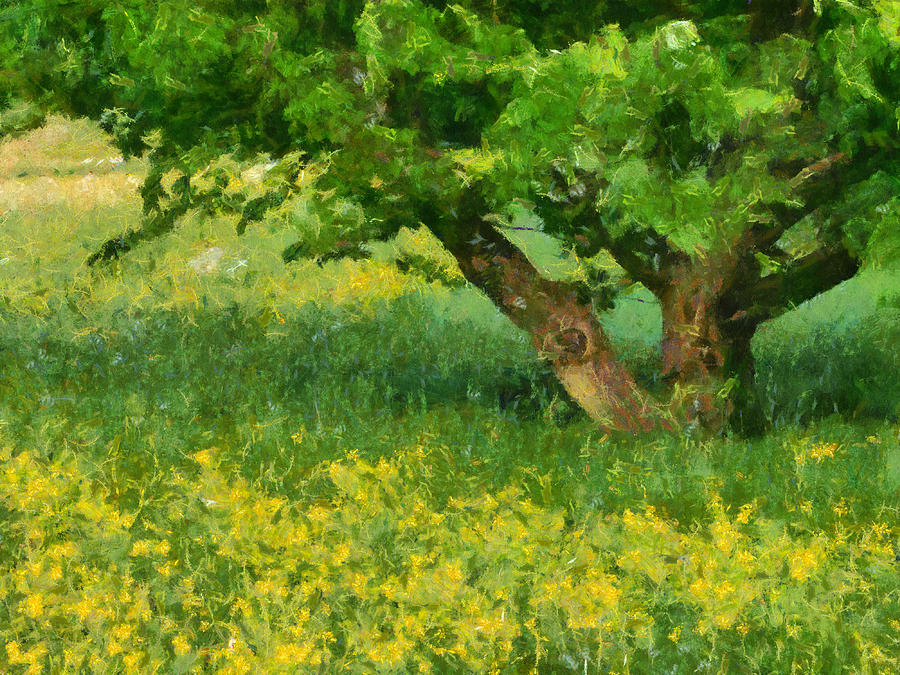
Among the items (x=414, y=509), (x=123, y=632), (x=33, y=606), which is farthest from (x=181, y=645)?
(x=414, y=509)

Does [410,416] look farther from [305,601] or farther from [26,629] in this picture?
[26,629]

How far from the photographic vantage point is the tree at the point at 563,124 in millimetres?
5145

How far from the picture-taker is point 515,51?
5621 mm

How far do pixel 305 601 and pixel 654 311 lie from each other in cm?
786

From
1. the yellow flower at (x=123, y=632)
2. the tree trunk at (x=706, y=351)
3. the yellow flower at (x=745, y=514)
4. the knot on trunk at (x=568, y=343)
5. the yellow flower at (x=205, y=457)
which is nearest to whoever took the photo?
the yellow flower at (x=123, y=632)

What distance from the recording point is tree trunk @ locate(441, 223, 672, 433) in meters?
8.07

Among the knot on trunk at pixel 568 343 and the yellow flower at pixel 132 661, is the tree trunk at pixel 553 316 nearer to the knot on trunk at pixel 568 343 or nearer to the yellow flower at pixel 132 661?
the knot on trunk at pixel 568 343

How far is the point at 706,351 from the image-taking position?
7664 millimetres

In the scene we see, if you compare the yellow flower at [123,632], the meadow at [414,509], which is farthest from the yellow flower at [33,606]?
the yellow flower at [123,632]

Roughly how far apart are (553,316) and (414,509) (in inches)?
102

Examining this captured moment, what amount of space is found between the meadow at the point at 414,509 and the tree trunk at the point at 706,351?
12.0 inches

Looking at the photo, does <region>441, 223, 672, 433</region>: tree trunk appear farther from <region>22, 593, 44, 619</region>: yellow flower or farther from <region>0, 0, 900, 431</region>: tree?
<region>22, 593, 44, 619</region>: yellow flower

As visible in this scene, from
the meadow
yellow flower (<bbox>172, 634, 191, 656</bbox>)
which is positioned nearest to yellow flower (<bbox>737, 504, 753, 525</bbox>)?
the meadow

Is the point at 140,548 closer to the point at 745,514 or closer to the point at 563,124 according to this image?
the point at 563,124
